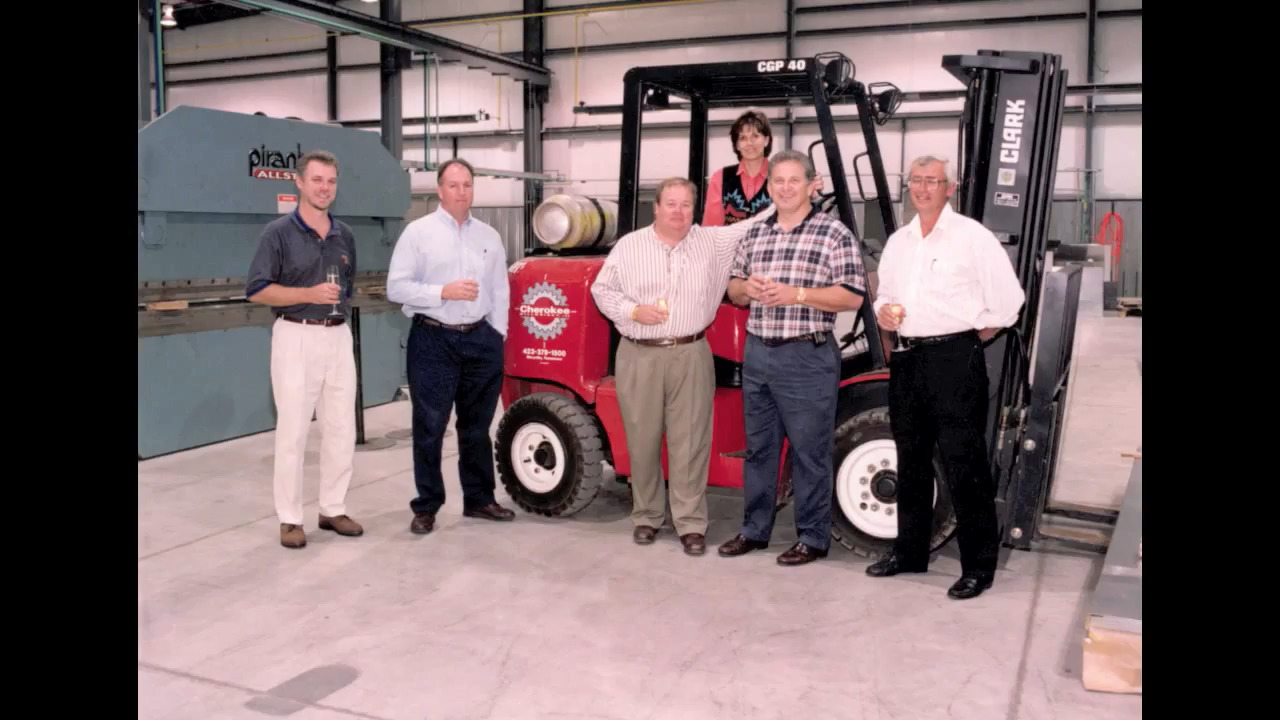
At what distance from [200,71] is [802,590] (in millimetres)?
23561

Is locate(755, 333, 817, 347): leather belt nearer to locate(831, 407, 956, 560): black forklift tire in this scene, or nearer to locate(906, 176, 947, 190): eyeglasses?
locate(831, 407, 956, 560): black forklift tire

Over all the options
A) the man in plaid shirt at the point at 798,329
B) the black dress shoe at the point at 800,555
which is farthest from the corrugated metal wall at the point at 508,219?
the black dress shoe at the point at 800,555

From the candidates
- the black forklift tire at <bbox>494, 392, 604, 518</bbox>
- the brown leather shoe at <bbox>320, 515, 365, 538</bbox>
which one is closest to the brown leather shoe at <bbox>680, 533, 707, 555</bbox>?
the black forklift tire at <bbox>494, 392, 604, 518</bbox>

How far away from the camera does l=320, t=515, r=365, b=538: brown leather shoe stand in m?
5.75

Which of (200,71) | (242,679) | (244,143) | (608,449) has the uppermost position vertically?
(200,71)

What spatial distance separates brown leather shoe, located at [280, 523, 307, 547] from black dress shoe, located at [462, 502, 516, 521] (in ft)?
3.01

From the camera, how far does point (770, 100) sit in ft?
19.2

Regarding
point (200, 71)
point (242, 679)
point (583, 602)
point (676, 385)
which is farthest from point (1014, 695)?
point (200, 71)

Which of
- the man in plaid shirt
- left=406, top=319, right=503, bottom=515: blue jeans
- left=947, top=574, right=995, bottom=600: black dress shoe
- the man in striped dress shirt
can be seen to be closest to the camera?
left=947, top=574, right=995, bottom=600: black dress shoe

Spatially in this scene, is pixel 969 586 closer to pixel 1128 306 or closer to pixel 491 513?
pixel 491 513

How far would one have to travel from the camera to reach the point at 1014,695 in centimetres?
370

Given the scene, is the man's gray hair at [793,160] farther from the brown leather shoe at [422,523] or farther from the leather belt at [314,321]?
the brown leather shoe at [422,523]

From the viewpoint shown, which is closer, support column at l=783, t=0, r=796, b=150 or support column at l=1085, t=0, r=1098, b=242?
support column at l=1085, t=0, r=1098, b=242

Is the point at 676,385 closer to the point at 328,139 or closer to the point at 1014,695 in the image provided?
the point at 1014,695
